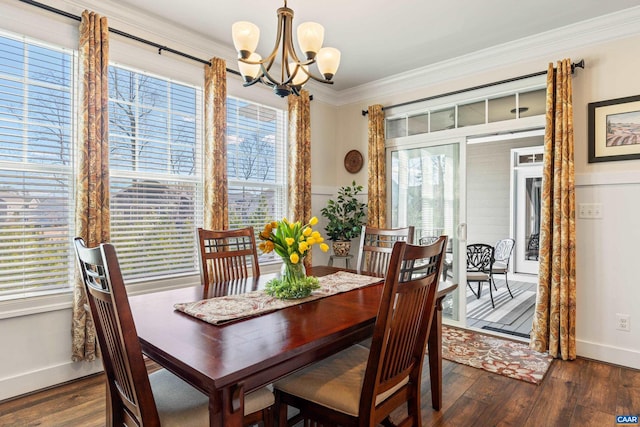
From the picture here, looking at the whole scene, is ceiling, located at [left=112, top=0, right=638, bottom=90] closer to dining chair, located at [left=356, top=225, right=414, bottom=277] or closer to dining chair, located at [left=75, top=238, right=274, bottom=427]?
dining chair, located at [left=356, top=225, right=414, bottom=277]

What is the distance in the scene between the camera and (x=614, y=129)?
9.43ft

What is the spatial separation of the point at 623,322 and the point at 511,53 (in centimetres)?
249

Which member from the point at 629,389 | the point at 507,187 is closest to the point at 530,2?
the point at 629,389

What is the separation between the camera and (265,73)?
201 centimetres

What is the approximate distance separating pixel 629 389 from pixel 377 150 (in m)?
3.01

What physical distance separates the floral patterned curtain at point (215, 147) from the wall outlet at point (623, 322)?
3.34m

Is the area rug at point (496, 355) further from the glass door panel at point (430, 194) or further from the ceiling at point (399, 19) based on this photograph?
the ceiling at point (399, 19)

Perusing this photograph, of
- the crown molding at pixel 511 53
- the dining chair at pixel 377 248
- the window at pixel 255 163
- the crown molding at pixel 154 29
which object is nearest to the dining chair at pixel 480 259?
the crown molding at pixel 511 53

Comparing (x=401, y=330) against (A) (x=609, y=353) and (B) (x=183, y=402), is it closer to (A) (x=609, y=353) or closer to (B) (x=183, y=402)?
(B) (x=183, y=402)

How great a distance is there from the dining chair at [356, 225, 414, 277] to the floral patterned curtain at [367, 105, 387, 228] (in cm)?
130

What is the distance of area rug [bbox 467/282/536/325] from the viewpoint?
415 centimetres

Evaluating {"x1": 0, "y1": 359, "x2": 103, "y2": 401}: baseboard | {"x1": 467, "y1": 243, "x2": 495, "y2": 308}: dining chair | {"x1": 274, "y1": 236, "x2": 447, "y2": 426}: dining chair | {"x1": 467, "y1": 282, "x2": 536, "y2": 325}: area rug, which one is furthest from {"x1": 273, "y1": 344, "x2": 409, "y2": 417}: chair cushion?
{"x1": 467, "y1": 243, "x2": 495, "y2": 308}: dining chair

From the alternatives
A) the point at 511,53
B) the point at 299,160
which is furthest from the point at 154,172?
the point at 511,53

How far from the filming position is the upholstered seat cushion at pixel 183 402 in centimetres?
127
